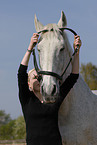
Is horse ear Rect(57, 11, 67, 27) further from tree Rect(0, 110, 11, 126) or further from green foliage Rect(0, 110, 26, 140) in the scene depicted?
tree Rect(0, 110, 11, 126)

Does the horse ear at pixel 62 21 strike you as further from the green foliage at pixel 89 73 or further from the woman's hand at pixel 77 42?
the green foliage at pixel 89 73

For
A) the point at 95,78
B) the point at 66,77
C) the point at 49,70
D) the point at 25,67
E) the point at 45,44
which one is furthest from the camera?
the point at 95,78

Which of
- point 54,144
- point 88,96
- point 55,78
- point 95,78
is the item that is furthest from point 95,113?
point 95,78

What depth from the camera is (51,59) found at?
266 centimetres

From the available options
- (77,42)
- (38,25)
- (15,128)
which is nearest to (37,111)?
(77,42)

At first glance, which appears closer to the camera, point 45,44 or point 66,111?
point 45,44

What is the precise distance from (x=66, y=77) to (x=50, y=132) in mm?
913

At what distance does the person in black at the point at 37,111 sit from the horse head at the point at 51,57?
0.23m

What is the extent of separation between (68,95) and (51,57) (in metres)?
0.93

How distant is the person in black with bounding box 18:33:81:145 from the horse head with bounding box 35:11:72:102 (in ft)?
0.74

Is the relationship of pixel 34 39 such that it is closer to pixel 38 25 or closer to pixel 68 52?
pixel 38 25

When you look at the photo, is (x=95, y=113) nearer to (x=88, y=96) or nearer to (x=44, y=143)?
(x=88, y=96)

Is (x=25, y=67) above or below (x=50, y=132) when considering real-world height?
above

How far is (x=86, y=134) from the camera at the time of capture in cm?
343
